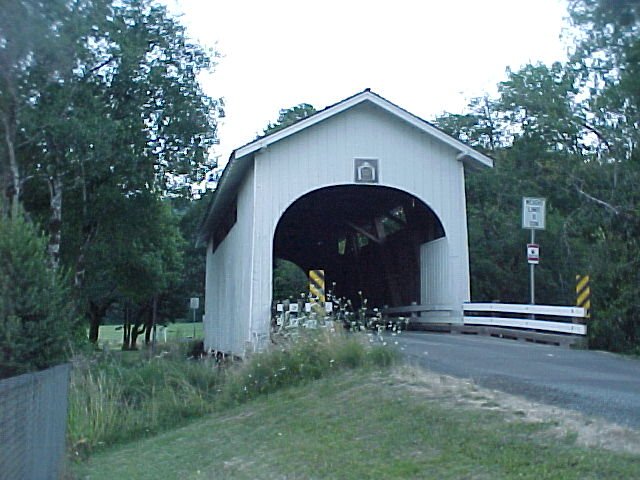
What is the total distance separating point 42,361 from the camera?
624 inches

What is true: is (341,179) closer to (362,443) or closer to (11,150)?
(11,150)

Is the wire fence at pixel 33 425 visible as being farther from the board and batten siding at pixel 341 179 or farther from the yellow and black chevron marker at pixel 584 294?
the yellow and black chevron marker at pixel 584 294

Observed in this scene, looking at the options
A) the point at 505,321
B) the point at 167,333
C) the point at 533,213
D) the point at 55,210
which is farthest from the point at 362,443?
the point at 167,333

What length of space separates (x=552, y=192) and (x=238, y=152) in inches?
562

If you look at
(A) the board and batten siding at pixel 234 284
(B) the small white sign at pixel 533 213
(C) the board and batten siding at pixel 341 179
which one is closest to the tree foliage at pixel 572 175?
(B) the small white sign at pixel 533 213

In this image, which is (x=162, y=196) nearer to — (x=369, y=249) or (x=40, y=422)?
(x=369, y=249)

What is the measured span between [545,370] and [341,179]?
31.4 ft

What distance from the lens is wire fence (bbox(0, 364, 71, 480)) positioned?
693 cm

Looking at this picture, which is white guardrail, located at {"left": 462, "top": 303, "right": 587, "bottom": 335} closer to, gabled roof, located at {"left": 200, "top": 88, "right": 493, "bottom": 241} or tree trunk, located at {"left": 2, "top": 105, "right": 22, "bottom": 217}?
gabled roof, located at {"left": 200, "top": 88, "right": 493, "bottom": 241}

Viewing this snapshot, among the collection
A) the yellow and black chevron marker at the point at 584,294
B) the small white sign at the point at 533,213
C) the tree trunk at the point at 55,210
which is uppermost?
the tree trunk at the point at 55,210

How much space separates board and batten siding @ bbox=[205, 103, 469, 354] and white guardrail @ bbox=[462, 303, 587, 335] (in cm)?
72

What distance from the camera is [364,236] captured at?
32000 millimetres

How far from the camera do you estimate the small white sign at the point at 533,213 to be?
789 inches

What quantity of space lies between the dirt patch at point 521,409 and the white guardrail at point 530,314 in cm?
664
